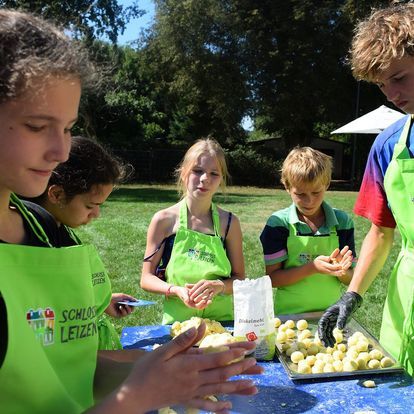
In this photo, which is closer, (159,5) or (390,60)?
(390,60)

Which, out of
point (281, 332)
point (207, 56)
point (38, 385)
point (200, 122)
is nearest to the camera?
point (38, 385)

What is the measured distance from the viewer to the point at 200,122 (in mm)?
32312

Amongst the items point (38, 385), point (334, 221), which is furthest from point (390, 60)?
point (38, 385)

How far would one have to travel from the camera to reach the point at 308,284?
2811mm

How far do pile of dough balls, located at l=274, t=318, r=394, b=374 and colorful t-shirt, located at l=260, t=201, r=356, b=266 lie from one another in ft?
1.85

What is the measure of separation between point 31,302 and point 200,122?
31.7 metres

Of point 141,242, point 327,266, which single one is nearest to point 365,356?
point 327,266

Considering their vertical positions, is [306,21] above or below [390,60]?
above

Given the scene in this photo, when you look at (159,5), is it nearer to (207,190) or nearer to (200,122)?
(200,122)

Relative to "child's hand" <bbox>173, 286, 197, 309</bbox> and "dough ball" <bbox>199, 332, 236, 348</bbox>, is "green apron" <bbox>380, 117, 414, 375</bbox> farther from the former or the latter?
"child's hand" <bbox>173, 286, 197, 309</bbox>

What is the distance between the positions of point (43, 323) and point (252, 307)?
3.51 feet

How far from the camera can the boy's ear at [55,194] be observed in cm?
213

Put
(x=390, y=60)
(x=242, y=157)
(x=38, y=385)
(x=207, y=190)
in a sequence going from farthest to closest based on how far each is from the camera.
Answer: (x=242, y=157), (x=207, y=190), (x=390, y=60), (x=38, y=385)

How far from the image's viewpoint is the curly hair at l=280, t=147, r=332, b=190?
2.83 m
